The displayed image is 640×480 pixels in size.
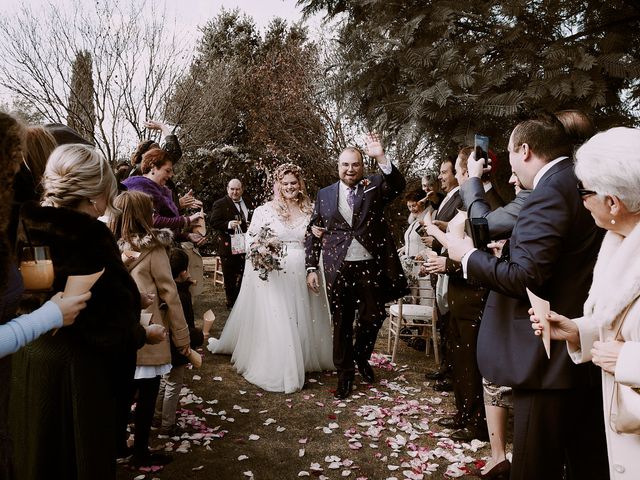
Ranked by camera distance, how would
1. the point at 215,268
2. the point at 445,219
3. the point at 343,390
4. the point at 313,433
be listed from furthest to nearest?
the point at 215,268 < the point at 343,390 < the point at 445,219 < the point at 313,433

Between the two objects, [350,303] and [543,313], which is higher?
[543,313]

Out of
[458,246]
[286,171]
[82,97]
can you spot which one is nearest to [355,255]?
[286,171]

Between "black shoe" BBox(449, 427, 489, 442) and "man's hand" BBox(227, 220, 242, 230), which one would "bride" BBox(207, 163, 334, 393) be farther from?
"man's hand" BBox(227, 220, 242, 230)

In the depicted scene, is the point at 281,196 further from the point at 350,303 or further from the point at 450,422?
the point at 450,422

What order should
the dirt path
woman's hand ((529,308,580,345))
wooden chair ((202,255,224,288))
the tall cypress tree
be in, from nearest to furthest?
woman's hand ((529,308,580,345)) → the dirt path → the tall cypress tree → wooden chair ((202,255,224,288))

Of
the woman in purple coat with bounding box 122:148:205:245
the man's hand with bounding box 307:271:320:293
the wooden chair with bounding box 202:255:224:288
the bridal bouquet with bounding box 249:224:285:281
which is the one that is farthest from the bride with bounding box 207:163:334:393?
the wooden chair with bounding box 202:255:224:288

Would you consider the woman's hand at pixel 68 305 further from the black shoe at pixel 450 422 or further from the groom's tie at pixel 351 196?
the groom's tie at pixel 351 196

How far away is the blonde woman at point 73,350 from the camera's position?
214 centimetres

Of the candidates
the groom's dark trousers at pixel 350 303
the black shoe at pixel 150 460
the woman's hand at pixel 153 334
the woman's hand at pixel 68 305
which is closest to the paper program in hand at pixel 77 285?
the woman's hand at pixel 68 305

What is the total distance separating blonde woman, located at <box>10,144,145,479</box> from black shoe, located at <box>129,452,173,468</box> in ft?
4.76

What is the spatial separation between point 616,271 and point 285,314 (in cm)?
412

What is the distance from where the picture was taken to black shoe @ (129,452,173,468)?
141 inches

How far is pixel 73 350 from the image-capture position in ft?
7.28

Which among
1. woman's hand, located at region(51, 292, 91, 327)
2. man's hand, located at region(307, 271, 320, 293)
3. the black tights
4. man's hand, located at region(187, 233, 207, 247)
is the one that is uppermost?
man's hand, located at region(187, 233, 207, 247)
